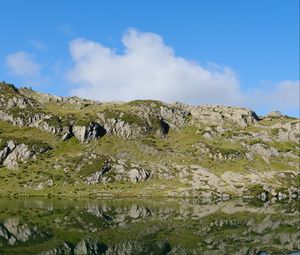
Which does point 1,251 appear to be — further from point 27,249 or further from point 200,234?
point 200,234

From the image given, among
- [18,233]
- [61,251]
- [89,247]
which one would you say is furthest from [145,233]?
[18,233]

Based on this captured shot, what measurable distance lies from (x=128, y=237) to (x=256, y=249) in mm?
28299

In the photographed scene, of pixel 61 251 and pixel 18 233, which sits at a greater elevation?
pixel 61 251

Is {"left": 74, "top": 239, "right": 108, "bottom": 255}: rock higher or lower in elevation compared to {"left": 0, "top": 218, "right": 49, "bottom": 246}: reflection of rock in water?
higher

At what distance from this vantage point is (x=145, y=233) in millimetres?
101875

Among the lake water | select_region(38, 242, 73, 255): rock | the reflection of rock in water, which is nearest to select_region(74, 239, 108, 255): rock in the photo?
the lake water

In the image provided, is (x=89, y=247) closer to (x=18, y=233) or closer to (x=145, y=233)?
(x=145, y=233)

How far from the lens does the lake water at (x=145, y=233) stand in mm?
82250

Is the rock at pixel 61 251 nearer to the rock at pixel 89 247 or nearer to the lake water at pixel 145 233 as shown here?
the lake water at pixel 145 233

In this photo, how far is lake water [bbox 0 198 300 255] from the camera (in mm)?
82250

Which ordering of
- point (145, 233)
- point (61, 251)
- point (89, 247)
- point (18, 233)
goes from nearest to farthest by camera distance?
point (61, 251), point (89, 247), point (18, 233), point (145, 233)

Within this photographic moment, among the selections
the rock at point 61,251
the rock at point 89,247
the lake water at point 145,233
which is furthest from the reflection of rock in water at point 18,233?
the rock at point 89,247

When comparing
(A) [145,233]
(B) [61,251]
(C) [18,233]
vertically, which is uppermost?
(A) [145,233]

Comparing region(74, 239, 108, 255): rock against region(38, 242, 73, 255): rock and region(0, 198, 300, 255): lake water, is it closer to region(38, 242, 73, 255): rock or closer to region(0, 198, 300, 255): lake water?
region(0, 198, 300, 255): lake water
